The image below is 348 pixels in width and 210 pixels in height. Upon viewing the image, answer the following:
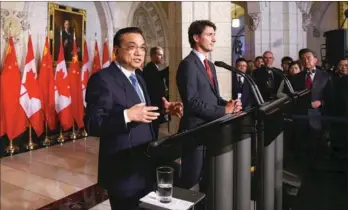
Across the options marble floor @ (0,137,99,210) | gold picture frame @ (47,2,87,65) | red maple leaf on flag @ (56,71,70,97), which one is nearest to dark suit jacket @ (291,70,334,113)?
marble floor @ (0,137,99,210)

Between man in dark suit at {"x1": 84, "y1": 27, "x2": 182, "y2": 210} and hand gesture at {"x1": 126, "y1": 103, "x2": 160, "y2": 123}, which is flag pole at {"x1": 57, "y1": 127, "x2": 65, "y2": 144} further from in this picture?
hand gesture at {"x1": 126, "y1": 103, "x2": 160, "y2": 123}

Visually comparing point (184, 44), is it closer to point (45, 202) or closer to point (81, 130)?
point (45, 202)

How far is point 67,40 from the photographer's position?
708 cm

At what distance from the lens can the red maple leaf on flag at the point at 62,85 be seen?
596cm

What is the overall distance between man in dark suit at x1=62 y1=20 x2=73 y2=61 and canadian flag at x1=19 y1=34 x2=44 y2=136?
148cm

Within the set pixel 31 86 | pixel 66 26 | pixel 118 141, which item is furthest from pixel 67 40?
pixel 118 141

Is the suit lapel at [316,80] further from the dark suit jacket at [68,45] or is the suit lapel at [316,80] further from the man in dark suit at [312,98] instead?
the dark suit jacket at [68,45]

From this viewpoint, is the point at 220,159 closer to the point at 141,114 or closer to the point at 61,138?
the point at 141,114

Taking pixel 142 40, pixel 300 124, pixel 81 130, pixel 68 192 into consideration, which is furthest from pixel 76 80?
pixel 142 40

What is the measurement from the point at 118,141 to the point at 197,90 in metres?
0.88

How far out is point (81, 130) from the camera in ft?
22.2

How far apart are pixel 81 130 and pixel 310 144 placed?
4.35 metres

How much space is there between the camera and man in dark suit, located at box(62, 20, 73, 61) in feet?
22.9

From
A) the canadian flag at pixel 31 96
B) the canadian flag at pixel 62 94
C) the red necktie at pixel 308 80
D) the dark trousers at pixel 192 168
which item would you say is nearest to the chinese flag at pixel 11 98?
the canadian flag at pixel 31 96
